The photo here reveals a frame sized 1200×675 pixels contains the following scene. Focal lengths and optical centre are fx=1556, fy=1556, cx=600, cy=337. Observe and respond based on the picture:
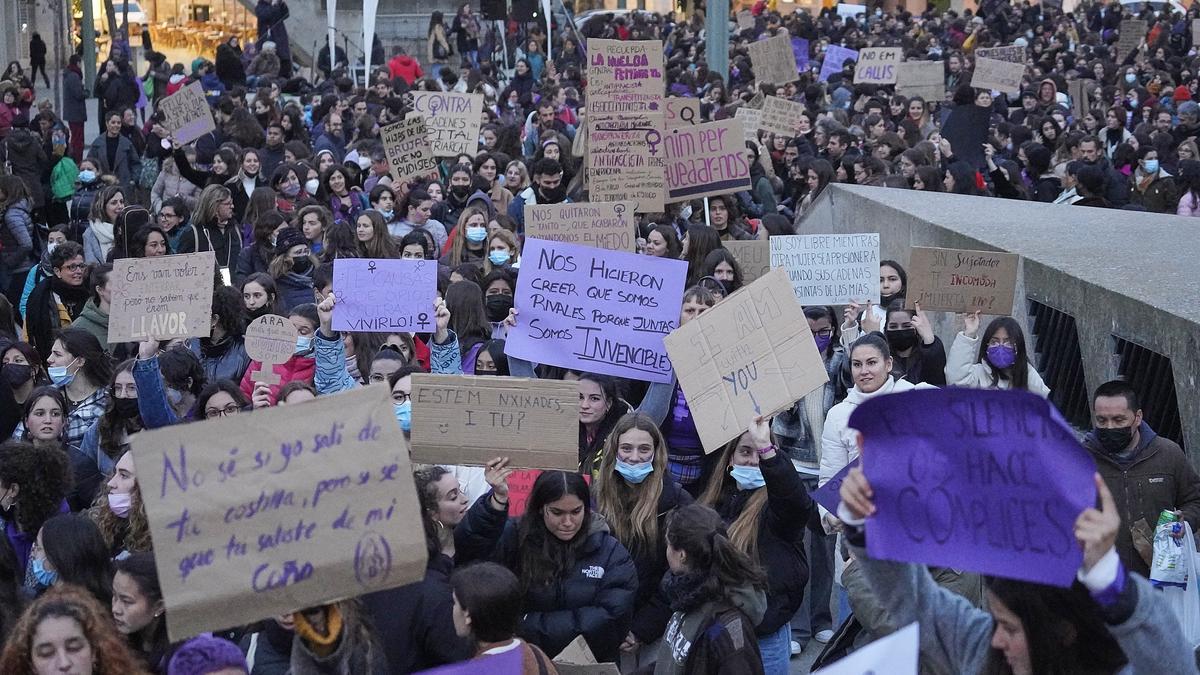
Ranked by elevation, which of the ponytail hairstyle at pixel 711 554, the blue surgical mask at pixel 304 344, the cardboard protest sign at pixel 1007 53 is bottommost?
the blue surgical mask at pixel 304 344

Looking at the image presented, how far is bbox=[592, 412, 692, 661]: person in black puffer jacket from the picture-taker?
5.44m

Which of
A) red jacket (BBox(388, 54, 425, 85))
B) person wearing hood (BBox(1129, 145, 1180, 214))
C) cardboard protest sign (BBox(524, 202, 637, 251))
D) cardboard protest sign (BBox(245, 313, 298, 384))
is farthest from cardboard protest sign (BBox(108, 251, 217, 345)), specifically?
red jacket (BBox(388, 54, 425, 85))

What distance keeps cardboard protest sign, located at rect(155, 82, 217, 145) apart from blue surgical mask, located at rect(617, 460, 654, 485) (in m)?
9.81

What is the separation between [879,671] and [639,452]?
2.63 m

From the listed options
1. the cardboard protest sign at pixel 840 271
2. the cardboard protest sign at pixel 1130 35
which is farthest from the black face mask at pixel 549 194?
the cardboard protest sign at pixel 1130 35

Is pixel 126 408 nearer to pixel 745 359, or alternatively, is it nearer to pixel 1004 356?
pixel 745 359

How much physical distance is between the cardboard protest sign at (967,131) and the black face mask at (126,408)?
10.9m

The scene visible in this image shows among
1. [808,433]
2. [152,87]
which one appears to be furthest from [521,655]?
[152,87]

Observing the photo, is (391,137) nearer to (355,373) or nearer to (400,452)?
(355,373)

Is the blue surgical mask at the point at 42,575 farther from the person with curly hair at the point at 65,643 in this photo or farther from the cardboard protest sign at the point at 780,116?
the cardboard protest sign at the point at 780,116

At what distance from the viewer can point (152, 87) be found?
79.2 ft

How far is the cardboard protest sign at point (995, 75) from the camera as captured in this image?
1795cm

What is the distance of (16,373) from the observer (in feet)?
24.3

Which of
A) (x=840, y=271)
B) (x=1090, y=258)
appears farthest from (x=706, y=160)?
(x=1090, y=258)
